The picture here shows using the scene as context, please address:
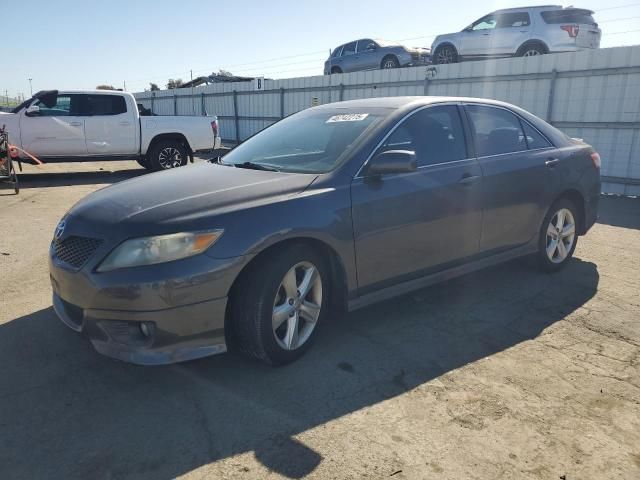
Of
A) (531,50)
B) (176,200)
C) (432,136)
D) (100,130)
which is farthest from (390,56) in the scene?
(176,200)

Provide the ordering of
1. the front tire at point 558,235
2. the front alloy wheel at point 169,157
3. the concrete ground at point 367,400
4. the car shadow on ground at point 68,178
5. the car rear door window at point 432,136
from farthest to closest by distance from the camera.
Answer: the front alloy wheel at point 169,157 < the car shadow on ground at point 68,178 < the front tire at point 558,235 < the car rear door window at point 432,136 < the concrete ground at point 367,400

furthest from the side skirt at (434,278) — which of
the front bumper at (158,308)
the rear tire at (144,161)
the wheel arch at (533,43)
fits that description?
the rear tire at (144,161)

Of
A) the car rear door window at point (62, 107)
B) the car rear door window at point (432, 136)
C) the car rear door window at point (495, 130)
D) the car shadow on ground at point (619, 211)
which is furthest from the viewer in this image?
the car rear door window at point (62, 107)

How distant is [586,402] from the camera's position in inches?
111

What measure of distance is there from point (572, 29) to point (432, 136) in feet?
33.5

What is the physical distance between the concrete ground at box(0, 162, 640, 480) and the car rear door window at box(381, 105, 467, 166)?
4.03 ft

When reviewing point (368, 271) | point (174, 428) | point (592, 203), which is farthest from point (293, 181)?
point (592, 203)

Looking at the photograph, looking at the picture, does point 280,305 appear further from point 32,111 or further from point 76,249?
point 32,111

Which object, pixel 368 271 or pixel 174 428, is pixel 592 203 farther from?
pixel 174 428

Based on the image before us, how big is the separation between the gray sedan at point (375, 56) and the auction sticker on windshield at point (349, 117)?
14.2 m

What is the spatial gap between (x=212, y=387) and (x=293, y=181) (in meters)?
1.34

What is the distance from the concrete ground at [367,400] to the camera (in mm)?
2318

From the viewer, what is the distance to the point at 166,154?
12.3 meters

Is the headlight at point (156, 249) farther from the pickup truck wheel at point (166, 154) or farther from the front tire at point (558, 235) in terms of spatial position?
the pickup truck wheel at point (166, 154)
